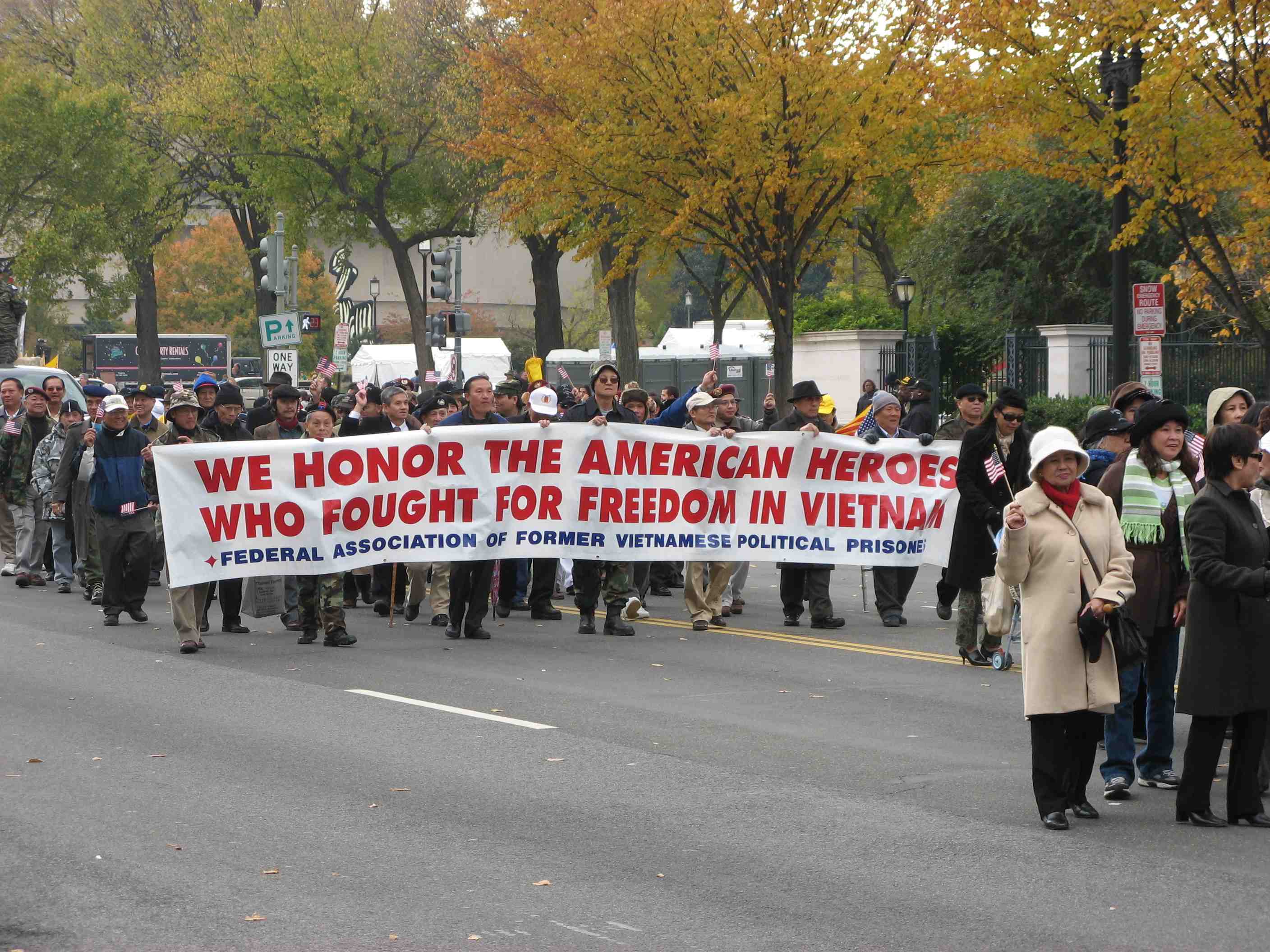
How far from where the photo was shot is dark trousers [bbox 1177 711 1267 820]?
24.3 ft

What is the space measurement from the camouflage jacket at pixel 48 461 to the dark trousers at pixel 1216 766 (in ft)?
42.1

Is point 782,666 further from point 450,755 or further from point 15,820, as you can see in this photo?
point 15,820

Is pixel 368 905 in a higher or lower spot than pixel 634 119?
lower

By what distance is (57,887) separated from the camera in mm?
6312

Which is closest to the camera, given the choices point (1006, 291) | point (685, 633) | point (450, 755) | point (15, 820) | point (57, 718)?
point (15, 820)

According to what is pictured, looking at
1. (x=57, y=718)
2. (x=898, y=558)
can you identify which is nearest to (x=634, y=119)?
(x=898, y=558)

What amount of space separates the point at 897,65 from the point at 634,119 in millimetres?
4529

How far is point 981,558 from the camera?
11.8 meters

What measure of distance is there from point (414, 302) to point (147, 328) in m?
22.3

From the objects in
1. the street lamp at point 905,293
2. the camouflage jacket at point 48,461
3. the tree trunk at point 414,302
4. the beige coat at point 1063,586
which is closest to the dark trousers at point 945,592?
the beige coat at point 1063,586

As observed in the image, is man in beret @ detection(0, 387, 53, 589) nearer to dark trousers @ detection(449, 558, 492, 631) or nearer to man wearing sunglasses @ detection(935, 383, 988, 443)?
dark trousers @ detection(449, 558, 492, 631)

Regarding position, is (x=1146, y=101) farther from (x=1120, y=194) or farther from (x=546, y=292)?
(x=546, y=292)

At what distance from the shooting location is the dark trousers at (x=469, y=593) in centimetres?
1348

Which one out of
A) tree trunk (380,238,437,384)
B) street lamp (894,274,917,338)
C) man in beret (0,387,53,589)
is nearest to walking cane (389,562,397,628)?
man in beret (0,387,53,589)
